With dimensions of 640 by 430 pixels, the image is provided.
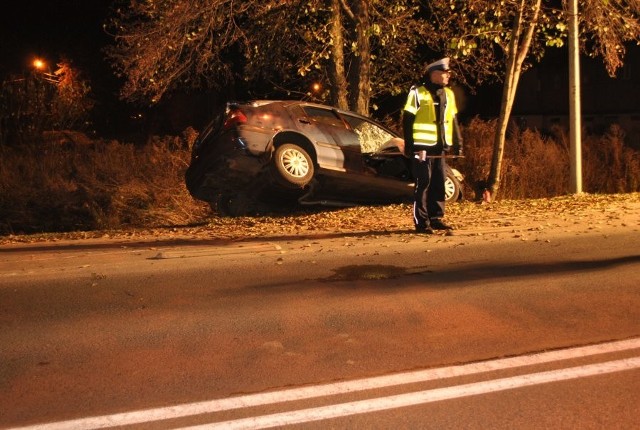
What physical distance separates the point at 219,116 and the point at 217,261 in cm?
411

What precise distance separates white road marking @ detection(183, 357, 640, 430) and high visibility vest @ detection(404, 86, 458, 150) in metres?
4.78

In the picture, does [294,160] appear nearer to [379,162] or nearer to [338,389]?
[379,162]

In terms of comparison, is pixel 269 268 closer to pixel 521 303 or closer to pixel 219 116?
pixel 521 303

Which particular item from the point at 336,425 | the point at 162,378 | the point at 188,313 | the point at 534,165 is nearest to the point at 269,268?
the point at 188,313

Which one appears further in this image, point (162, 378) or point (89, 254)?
point (89, 254)

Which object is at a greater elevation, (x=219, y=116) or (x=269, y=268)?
(x=219, y=116)

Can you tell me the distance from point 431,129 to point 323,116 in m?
3.50

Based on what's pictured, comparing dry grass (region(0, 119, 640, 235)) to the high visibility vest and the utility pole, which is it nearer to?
the utility pole

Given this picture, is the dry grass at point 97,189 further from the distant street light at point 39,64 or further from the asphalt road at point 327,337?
the distant street light at point 39,64

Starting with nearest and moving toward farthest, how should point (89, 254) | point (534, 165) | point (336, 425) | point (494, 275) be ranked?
point (336, 425), point (494, 275), point (89, 254), point (534, 165)

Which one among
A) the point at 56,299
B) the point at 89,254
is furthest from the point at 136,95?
the point at 56,299

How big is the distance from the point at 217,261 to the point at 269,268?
737mm

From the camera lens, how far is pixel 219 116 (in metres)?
12.1

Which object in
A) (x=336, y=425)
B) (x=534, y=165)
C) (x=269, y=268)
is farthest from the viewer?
(x=534, y=165)
